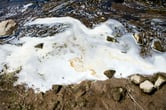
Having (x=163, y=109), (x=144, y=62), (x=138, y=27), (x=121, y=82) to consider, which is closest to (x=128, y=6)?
(x=138, y=27)

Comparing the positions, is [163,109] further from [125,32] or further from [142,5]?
[142,5]

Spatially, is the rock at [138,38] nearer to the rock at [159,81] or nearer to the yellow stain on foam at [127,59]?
the yellow stain on foam at [127,59]

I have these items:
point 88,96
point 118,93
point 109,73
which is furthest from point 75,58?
point 118,93

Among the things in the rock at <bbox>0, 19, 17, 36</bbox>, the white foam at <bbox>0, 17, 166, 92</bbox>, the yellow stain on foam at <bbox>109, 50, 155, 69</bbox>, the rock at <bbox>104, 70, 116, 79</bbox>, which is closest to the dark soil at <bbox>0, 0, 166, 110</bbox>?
the rock at <bbox>104, 70, 116, 79</bbox>

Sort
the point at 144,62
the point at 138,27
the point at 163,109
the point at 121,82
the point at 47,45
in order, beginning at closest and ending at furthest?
the point at 163,109 < the point at 121,82 < the point at 144,62 < the point at 47,45 < the point at 138,27

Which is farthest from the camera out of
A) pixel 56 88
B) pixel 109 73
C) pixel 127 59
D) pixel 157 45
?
pixel 157 45

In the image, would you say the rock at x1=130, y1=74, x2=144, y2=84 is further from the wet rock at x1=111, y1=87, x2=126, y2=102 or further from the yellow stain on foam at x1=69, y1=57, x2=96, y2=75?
the yellow stain on foam at x1=69, y1=57, x2=96, y2=75

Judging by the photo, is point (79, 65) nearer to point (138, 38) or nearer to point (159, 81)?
point (138, 38)
